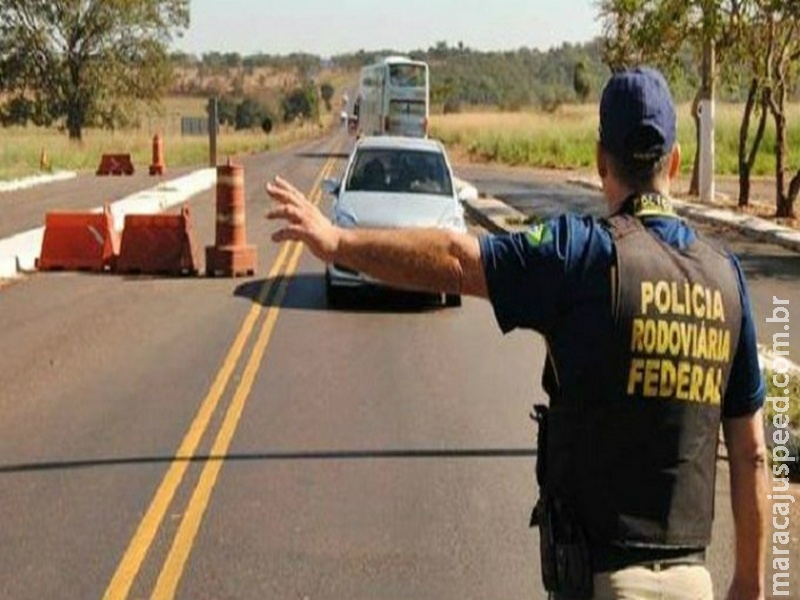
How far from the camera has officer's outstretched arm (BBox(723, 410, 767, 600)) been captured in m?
3.20

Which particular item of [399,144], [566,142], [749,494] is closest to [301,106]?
[566,142]

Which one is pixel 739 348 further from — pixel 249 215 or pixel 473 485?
pixel 249 215

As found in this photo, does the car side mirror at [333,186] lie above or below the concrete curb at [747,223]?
above

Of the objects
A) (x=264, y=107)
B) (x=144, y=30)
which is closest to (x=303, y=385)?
(x=144, y=30)

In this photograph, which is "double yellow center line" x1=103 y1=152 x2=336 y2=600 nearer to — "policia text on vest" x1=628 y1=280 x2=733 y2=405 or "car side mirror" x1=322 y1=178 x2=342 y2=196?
"car side mirror" x1=322 y1=178 x2=342 y2=196

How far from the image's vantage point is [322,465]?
27.2ft

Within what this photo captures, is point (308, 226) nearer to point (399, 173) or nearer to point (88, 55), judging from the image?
point (399, 173)

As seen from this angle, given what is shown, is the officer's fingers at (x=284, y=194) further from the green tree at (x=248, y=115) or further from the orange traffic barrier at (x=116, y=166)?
the green tree at (x=248, y=115)

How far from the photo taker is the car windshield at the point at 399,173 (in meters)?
16.0

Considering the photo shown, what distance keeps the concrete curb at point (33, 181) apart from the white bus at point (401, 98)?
13.8m

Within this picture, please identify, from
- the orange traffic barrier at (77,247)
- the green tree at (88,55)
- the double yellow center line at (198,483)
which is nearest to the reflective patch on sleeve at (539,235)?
the double yellow center line at (198,483)

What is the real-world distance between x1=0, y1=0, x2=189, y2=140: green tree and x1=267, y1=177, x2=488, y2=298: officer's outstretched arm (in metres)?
73.7

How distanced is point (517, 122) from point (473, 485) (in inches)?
2886

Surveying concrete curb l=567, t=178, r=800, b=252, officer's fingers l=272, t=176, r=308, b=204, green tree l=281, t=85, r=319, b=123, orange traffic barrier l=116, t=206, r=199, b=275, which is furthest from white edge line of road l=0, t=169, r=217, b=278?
green tree l=281, t=85, r=319, b=123
